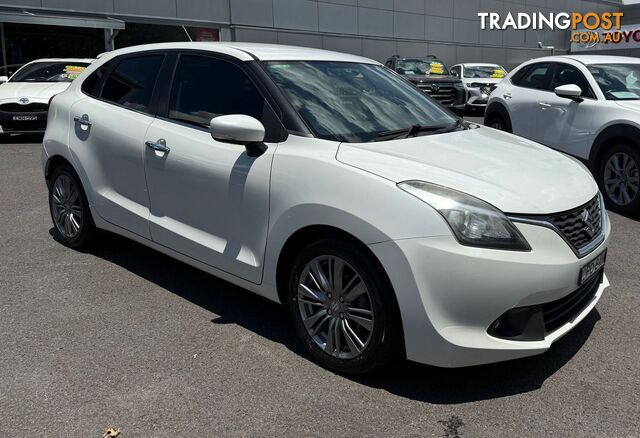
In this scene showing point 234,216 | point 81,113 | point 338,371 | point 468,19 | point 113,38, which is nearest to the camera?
point 338,371

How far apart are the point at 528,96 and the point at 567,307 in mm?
5750

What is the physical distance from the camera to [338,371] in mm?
3357

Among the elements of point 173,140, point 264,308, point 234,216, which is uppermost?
point 173,140

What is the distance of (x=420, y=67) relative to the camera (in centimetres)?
1877

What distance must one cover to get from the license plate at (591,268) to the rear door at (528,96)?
5.00 m

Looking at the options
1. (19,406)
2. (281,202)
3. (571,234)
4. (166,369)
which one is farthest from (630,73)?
(19,406)

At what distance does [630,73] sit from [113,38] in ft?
55.1

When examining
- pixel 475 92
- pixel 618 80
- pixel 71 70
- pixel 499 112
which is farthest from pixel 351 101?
pixel 475 92

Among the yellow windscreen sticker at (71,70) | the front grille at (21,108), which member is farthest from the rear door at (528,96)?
the yellow windscreen sticker at (71,70)

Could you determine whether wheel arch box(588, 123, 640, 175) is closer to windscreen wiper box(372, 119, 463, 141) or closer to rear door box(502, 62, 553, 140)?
rear door box(502, 62, 553, 140)

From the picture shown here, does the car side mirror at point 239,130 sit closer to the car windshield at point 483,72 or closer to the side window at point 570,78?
the side window at point 570,78

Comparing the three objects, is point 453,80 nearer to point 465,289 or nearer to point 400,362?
point 400,362

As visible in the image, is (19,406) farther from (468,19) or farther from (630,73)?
(468,19)

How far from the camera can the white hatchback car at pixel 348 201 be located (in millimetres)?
2943
